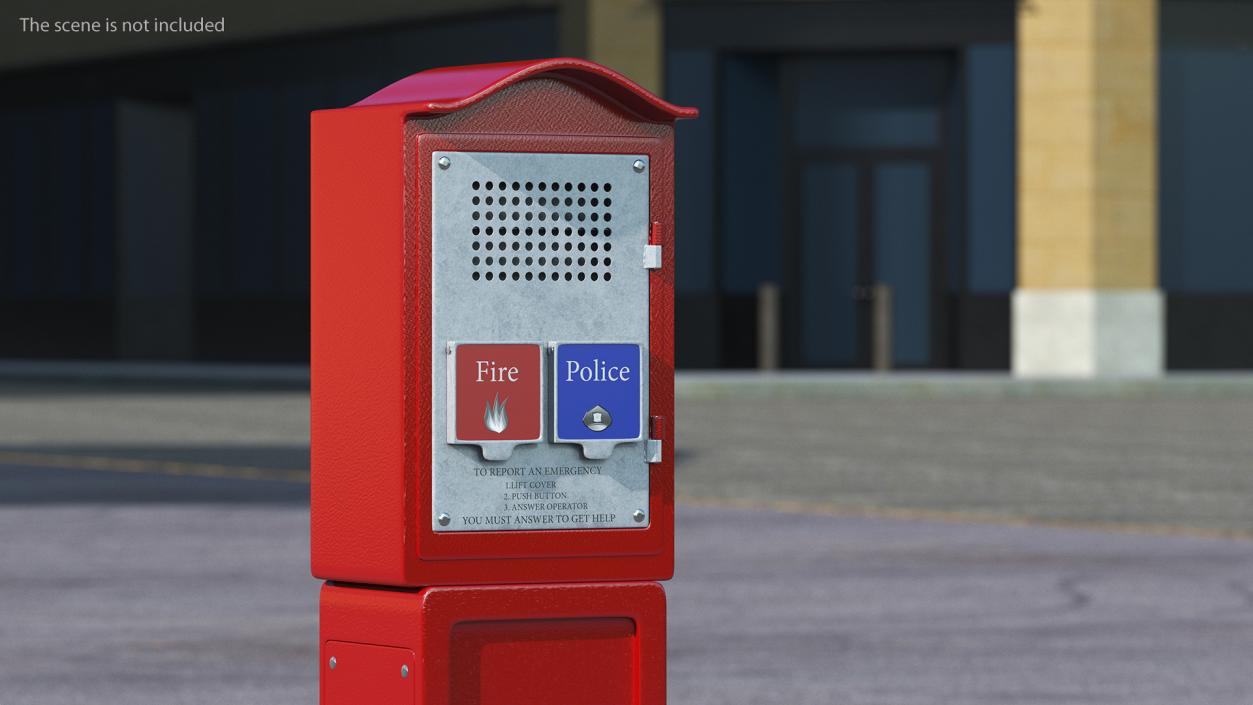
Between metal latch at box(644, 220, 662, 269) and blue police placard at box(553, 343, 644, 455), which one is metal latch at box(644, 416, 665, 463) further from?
metal latch at box(644, 220, 662, 269)

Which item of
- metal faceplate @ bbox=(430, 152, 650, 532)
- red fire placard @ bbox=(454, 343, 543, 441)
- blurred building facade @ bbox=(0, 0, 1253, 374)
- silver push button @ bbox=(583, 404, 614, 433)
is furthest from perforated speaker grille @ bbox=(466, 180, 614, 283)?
blurred building facade @ bbox=(0, 0, 1253, 374)

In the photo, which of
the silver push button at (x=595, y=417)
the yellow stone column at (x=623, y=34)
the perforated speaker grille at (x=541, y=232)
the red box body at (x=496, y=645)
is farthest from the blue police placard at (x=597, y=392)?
the yellow stone column at (x=623, y=34)

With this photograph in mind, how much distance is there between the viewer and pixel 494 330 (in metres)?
4.38

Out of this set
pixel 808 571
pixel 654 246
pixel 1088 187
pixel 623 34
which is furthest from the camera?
pixel 623 34

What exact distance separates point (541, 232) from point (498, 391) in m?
0.32

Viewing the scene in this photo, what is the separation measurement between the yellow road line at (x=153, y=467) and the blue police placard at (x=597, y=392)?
473 inches

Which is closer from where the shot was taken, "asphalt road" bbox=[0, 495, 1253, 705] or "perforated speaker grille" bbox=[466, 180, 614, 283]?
"perforated speaker grille" bbox=[466, 180, 614, 283]

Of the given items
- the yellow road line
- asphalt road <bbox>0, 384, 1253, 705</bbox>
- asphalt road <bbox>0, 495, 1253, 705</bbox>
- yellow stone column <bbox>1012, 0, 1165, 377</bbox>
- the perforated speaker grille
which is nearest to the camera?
the perforated speaker grille

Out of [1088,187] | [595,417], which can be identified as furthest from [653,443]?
[1088,187]

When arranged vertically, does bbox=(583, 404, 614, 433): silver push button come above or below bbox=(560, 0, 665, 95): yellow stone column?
below

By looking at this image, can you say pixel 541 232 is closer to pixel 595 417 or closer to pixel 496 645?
pixel 595 417

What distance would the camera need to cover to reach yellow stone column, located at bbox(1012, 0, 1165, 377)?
31.7 meters

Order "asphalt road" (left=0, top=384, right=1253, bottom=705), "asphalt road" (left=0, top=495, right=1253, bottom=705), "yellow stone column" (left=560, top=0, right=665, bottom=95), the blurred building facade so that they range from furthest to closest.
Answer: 1. "yellow stone column" (left=560, top=0, right=665, bottom=95)
2. the blurred building facade
3. "asphalt road" (left=0, top=384, right=1253, bottom=705)
4. "asphalt road" (left=0, top=495, right=1253, bottom=705)

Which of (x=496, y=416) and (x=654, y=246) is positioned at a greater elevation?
(x=654, y=246)
